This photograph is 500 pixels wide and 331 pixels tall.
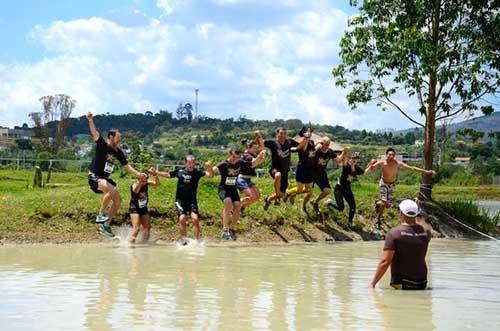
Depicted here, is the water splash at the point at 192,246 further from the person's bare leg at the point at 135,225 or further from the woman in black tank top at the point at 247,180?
the woman in black tank top at the point at 247,180

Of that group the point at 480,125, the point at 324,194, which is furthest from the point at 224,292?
the point at 480,125

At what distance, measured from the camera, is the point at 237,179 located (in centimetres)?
1519

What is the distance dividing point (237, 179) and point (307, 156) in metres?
2.07

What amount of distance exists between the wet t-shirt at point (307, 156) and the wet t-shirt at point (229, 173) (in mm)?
1996

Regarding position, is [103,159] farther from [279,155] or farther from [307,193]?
[307,193]

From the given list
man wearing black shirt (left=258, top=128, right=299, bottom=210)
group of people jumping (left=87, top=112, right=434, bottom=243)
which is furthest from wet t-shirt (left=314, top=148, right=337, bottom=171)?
man wearing black shirt (left=258, top=128, right=299, bottom=210)

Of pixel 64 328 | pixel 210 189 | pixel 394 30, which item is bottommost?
pixel 64 328

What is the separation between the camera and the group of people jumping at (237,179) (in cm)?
1416

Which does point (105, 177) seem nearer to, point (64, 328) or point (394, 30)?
point (64, 328)

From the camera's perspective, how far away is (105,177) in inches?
558

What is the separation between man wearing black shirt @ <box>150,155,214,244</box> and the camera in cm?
1438

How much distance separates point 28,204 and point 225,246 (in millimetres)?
A: 4174

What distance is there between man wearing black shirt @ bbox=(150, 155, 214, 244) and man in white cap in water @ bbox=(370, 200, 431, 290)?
5741mm

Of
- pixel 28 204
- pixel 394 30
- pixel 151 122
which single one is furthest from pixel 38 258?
pixel 151 122
